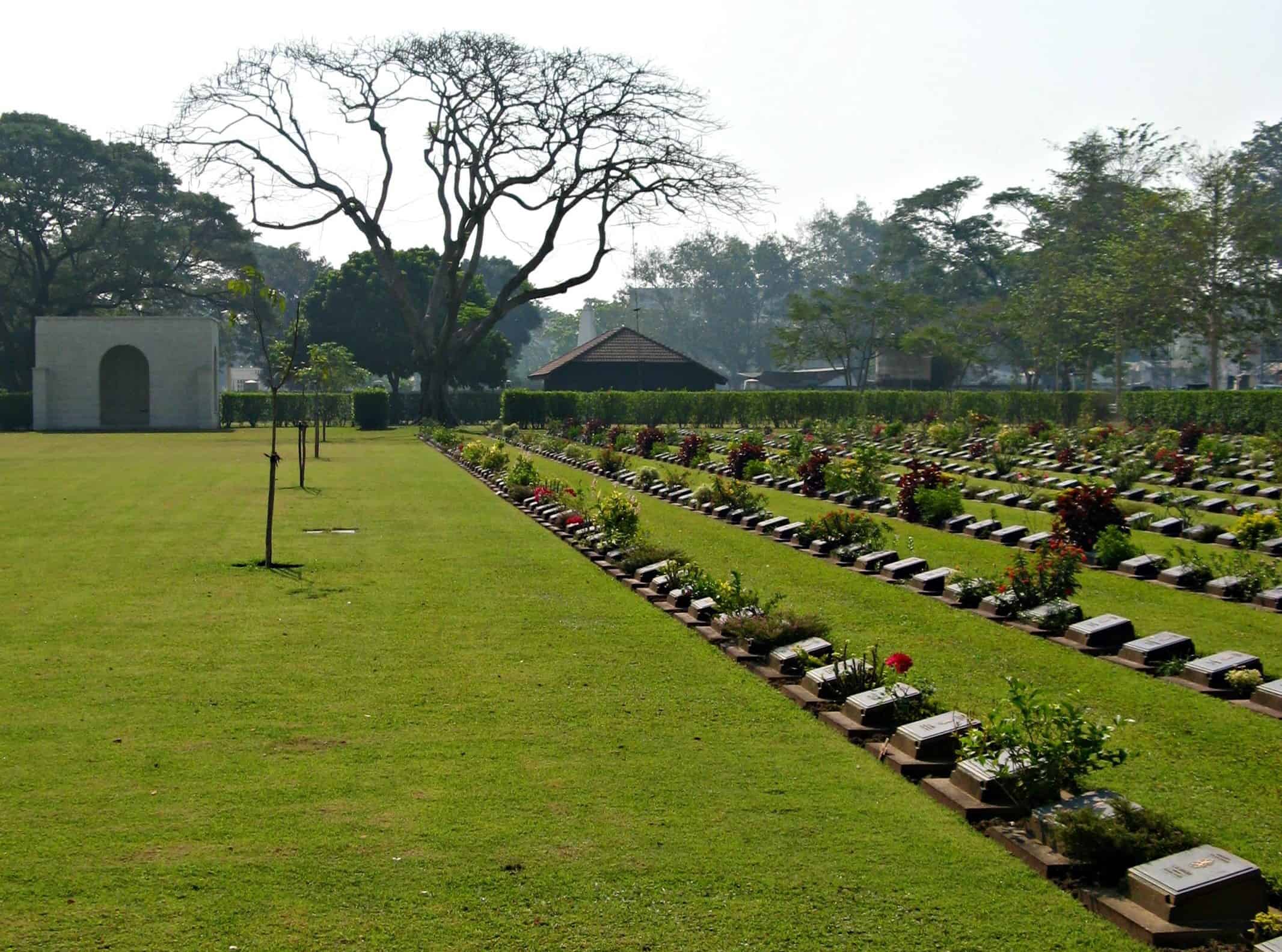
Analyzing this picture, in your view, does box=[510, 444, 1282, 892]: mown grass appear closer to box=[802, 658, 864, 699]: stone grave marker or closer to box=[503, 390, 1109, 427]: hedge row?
box=[802, 658, 864, 699]: stone grave marker

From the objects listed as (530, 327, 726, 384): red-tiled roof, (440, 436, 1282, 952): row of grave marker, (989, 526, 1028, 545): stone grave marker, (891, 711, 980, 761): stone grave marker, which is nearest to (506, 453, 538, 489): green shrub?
(989, 526, 1028, 545): stone grave marker

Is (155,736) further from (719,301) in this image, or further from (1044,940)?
(719,301)

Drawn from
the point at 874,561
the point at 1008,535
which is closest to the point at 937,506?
the point at 1008,535

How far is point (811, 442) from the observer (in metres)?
31.8

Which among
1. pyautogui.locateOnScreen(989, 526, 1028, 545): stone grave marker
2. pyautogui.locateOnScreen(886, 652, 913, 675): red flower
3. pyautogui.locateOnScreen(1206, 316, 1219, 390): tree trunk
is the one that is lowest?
pyautogui.locateOnScreen(989, 526, 1028, 545): stone grave marker

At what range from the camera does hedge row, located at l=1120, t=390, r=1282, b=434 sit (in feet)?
108

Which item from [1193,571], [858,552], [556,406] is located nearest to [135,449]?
[556,406]

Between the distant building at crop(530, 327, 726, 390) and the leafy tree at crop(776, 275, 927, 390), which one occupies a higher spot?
the leafy tree at crop(776, 275, 927, 390)

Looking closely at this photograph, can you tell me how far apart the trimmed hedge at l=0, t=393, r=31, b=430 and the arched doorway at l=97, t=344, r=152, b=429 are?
8.66 feet

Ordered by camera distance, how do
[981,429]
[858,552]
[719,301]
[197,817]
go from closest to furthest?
[197,817], [858,552], [981,429], [719,301]

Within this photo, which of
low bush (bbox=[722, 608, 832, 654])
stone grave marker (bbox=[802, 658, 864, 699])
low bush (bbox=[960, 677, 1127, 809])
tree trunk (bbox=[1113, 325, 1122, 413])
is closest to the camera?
low bush (bbox=[960, 677, 1127, 809])

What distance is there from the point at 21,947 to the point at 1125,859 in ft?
11.6

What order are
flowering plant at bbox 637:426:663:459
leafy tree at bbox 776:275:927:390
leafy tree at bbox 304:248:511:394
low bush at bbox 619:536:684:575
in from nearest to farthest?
1. low bush at bbox 619:536:684:575
2. flowering plant at bbox 637:426:663:459
3. leafy tree at bbox 304:248:511:394
4. leafy tree at bbox 776:275:927:390

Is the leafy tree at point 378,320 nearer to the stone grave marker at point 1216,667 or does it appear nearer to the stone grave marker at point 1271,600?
the stone grave marker at point 1271,600
